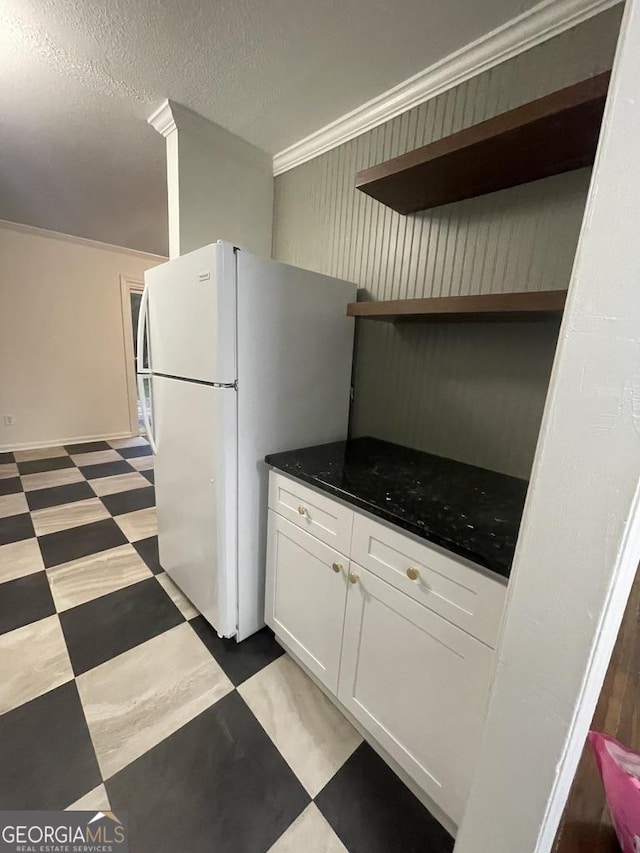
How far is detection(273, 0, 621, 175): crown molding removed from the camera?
106 cm

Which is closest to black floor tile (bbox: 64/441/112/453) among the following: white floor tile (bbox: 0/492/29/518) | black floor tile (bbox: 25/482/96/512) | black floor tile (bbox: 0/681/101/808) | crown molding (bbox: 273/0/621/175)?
black floor tile (bbox: 25/482/96/512)

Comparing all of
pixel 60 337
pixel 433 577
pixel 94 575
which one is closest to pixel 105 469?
Answer: pixel 60 337

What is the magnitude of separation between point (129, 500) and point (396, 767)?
8.56 feet

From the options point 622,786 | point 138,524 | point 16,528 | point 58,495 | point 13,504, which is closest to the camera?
point 622,786

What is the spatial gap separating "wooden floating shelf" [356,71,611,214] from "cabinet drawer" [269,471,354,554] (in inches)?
→ 44.3

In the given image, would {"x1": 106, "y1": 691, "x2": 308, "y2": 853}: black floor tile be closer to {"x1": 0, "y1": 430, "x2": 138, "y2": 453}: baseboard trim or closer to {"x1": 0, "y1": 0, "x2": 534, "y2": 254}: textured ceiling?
{"x1": 0, "y1": 0, "x2": 534, "y2": 254}: textured ceiling

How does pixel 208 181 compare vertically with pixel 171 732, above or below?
above

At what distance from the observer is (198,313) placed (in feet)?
4.23

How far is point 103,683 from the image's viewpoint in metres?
1.33

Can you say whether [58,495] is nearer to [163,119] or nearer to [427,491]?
[163,119]

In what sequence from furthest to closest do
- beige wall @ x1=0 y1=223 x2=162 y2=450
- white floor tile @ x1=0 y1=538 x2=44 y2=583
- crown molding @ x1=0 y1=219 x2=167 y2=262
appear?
beige wall @ x1=0 y1=223 x2=162 y2=450
crown molding @ x1=0 y1=219 x2=167 y2=262
white floor tile @ x1=0 y1=538 x2=44 y2=583

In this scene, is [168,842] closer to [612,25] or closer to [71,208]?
[612,25]

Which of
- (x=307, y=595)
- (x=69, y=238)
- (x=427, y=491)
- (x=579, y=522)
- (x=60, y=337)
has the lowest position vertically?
(x=307, y=595)

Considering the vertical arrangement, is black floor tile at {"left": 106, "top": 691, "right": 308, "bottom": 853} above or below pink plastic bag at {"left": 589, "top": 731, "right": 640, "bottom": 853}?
below
